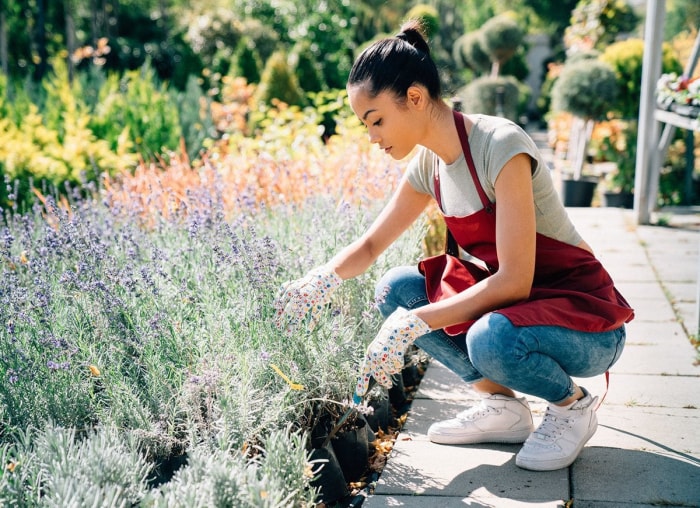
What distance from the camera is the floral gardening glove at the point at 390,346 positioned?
6.82 ft

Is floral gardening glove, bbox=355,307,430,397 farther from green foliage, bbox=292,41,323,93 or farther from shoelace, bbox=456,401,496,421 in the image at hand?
green foliage, bbox=292,41,323,93

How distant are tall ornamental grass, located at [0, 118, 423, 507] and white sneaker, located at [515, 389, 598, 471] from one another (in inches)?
22.8

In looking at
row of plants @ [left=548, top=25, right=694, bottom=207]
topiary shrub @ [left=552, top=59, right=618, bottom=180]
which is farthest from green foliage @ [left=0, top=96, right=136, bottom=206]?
topiary shrub @ [left=552, top=59, right=618, bottom=180]

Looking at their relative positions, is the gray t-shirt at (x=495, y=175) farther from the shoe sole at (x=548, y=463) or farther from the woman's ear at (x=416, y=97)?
the shoe sole at (x=548, y=463)

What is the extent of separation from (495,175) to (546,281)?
40 cm

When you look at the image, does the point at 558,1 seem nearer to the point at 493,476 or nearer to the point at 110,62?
the point at 110,62

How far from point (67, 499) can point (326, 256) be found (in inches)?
64.0

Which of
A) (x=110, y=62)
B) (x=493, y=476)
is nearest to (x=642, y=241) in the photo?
(x=493, y=476)

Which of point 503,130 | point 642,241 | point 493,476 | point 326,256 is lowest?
point 642,241

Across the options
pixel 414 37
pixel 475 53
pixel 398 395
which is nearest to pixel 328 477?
pixel 398 395

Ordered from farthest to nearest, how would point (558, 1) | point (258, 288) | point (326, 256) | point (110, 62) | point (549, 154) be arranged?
1. point (558, 1)
2. point (110, 62)
3. point (549, 154)
4. point (326, 256)
5. point (258, 288)

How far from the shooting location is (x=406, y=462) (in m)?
2.37

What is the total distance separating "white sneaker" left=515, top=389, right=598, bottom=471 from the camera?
2227mm

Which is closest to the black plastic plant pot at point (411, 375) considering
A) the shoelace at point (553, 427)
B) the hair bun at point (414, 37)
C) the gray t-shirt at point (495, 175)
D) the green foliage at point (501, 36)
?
the shoelace at point (553, 427)
